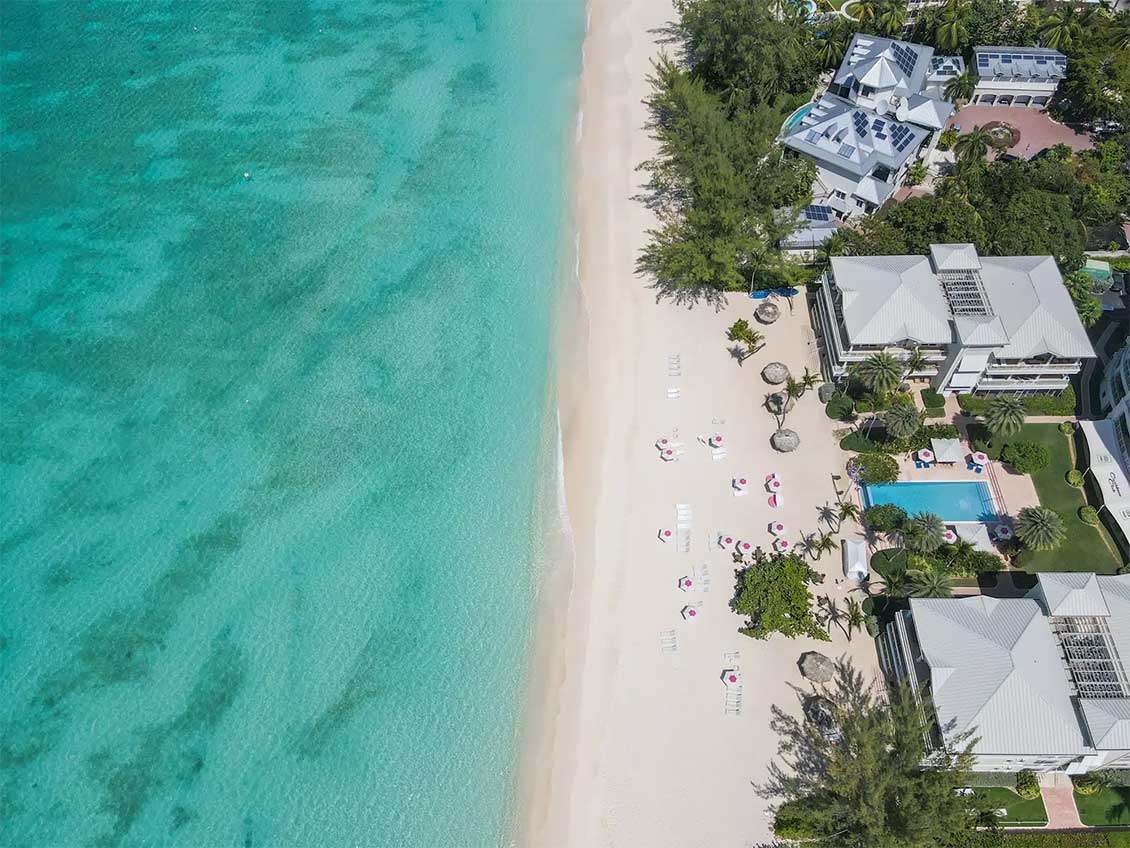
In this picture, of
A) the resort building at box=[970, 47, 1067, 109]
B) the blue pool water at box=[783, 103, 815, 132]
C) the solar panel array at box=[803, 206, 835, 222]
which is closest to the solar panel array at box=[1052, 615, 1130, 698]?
the solar panel array at box=[803, 206, 835, 222]

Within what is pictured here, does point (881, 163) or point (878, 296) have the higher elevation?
point (881, 163)

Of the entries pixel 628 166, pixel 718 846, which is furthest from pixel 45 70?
pixel 718 846

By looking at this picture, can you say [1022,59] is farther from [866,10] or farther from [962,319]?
[962,319]

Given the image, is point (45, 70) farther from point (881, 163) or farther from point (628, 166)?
point (881, 163)

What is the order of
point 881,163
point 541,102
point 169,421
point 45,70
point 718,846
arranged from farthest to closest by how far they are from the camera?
point 45,70 < point 541,102 < point 881,163 < point 169,421 < point 718,846

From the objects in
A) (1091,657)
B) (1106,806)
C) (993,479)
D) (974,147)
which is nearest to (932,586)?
(1091,657)
